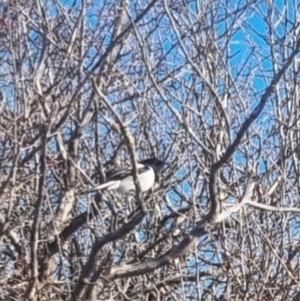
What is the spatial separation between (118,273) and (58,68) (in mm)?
1516

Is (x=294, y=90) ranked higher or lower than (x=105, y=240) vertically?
higher

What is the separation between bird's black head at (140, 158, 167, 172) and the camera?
6910 mm

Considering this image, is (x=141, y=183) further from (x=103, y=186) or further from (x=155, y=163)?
(x=155, y=163)

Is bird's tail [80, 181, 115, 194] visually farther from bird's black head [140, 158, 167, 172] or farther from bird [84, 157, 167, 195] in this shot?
bird's black head [140, 158, 167, 172]

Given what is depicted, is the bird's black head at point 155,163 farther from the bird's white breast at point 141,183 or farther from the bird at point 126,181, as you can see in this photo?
the bird's white breast at point 141,183

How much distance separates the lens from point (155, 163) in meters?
7.04

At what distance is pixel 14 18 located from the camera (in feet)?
21.2

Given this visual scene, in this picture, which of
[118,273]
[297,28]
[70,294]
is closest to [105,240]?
[118,273]

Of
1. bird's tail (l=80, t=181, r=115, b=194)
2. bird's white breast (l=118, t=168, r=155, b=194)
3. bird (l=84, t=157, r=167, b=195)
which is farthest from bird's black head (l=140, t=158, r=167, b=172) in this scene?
bird's tail (l=80, t=181, r=115, b=194)

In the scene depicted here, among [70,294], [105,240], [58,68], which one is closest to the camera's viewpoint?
[105,240]

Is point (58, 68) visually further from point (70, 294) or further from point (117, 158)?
point (70, 294)

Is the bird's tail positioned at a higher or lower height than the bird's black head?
lower

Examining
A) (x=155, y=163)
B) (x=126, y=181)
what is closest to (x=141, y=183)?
(x=126, y=181)

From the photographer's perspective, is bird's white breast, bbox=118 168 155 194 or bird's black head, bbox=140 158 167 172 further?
bird's black head, bbox=140 158 167 172
